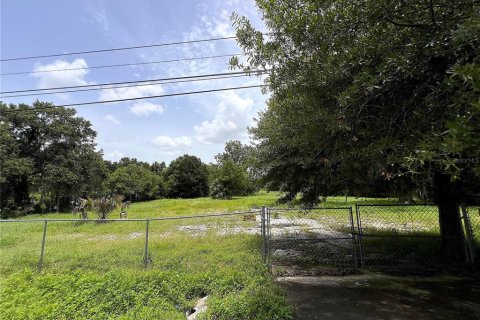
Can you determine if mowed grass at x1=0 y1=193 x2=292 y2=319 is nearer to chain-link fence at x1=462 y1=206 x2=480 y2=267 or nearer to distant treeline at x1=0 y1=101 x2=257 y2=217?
chain-link fence at x1=462 y1=206 x2=480 y2=267

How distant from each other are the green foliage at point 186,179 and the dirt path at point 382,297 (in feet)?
149

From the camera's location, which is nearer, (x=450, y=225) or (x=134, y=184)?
(x=450, y=225)

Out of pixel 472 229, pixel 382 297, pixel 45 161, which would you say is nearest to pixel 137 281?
pixel 382 297

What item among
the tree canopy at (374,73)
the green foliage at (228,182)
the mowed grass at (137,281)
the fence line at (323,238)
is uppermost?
the green foliage at (228,182)

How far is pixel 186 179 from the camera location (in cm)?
4947

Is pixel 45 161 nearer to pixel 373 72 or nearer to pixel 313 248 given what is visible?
pixel 313 248

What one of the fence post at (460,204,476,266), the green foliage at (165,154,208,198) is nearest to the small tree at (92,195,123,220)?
the fence post at (460,204,476,266)

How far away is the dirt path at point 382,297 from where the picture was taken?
13.0ft

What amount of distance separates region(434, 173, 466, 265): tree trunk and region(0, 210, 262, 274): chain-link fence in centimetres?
416

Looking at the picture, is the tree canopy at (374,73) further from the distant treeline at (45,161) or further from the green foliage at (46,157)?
the green foliage at (46,157)

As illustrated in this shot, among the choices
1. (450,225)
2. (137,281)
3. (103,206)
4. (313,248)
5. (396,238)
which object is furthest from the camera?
(103,206)

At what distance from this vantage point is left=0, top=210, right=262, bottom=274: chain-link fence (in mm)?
6680

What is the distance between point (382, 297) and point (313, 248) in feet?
11.7

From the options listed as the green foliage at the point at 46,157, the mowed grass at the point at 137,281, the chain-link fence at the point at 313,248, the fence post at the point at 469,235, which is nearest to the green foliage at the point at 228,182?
the green foliage at the point at 46,157
